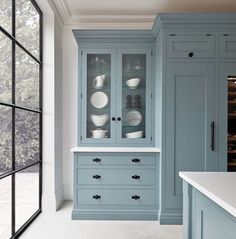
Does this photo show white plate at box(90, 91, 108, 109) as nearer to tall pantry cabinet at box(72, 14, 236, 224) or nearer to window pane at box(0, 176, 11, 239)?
tall pantry cabinet at box(72, 14, 236, 224)

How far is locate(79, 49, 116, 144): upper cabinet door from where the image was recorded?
Result: 3.88 metres

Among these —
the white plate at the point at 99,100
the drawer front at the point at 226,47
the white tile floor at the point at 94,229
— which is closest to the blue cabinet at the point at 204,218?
the white tile floor at the point at 94,229

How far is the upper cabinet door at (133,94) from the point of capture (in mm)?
3871

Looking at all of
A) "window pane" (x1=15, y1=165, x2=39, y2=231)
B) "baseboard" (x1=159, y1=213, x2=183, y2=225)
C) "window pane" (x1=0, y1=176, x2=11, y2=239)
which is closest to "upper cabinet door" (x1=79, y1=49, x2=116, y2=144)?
"window pane" (x1=15, y1=165, x2=39, y2=231)

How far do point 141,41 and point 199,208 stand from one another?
263 centimetres

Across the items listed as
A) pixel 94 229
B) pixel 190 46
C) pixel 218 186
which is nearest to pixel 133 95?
pixel 190 46

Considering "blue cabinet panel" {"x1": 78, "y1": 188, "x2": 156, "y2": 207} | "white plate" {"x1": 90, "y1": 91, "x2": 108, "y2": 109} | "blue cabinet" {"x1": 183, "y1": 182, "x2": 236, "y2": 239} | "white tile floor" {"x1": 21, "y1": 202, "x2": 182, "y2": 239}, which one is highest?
"white plate" {"x1": 90, "y1": 91, "x2": 108, "y2": 109}

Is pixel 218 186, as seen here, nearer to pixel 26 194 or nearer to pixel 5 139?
pixel 5 139

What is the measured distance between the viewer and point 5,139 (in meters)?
2.65

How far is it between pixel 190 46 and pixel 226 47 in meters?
0.42

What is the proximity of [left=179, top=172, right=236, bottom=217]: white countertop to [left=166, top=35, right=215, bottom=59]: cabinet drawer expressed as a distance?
1792mm

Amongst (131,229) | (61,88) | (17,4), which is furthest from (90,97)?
(131,229)

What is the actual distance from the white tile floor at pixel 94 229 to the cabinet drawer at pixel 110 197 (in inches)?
9.2

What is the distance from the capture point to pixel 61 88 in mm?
4336
